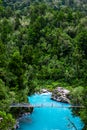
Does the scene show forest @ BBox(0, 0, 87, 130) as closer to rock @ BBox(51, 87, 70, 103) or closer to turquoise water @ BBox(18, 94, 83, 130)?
rock @ BBox(51, 87, 70, 103)

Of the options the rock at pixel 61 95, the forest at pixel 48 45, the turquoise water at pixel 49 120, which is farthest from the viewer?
the forest at pixel 48 45

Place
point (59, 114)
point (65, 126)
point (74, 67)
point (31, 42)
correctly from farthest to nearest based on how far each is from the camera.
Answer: point (31, 42)
point (74, 67)
point (59, 114)
point (65, 126)

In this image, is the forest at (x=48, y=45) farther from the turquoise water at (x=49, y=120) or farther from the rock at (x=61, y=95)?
the turquoise water at (x=49, y=120)

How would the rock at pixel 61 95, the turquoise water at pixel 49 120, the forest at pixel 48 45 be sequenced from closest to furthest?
the turquoise water at pixel 49 120 < the rock at pixel 61 95 < the forest at pixel 48 45

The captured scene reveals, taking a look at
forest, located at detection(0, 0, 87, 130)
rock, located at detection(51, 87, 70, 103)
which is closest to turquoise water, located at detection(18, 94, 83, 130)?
forest, located at detection(0, 0, 87, 130)

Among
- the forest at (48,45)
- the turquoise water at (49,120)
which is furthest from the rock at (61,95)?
the turquoise water at (49,120)

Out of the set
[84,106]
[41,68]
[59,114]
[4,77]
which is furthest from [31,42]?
[84,106]

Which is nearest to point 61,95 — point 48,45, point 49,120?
point 49,120

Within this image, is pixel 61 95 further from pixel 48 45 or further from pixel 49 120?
pixel 48 45

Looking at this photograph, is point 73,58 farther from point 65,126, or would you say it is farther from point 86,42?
point 65,126
